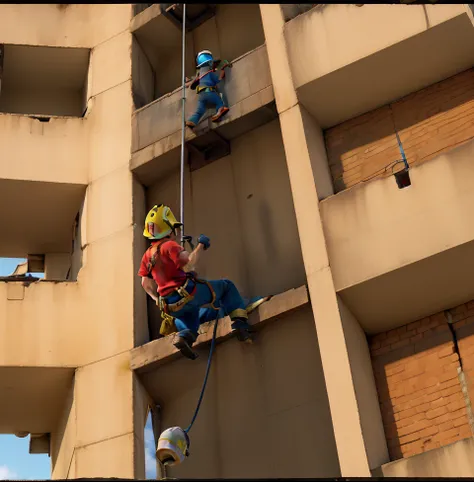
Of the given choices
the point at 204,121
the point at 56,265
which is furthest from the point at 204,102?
the point at 56,265

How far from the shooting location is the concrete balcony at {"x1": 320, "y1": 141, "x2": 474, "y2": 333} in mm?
8656

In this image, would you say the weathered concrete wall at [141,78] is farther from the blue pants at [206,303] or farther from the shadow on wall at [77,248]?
the blue pants at [206,303]

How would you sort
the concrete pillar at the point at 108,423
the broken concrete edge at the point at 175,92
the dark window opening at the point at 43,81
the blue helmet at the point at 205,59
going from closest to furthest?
the concrete pillar at the point at 108,423 < the broken concrete edge at the point at 175,92 < the blue helmet at the point at 205,59 < the dark window opening at the point at 43,81

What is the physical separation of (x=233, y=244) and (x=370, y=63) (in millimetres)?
2787

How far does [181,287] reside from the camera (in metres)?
9.27

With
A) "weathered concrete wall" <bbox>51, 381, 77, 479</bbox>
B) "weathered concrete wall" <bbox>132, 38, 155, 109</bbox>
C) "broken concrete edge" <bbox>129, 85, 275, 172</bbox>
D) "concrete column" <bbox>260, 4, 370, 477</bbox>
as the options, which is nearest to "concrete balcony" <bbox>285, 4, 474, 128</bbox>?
"concrete column" <bbox>260, 4, 370, 477</bbox>

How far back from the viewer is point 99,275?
1163 centimetres

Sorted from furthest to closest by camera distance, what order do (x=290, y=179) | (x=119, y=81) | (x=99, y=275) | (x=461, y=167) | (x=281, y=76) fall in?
1. (x=119, y=81)
2. (x=99, y=275)
3. (x=281, y=76)
4. (x=290, y=179)
5. (x=461, y=167)

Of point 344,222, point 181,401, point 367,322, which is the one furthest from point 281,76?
point 181,401

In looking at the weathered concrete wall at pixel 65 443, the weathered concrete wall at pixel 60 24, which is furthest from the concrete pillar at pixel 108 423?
the weathered concrete wall at pixel 60 24

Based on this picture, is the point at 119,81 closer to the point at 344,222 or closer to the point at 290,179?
the point at 290,179

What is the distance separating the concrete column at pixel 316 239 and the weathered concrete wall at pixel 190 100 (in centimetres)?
45

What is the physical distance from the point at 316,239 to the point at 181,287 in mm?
1550

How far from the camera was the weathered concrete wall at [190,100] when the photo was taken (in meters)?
11.4
